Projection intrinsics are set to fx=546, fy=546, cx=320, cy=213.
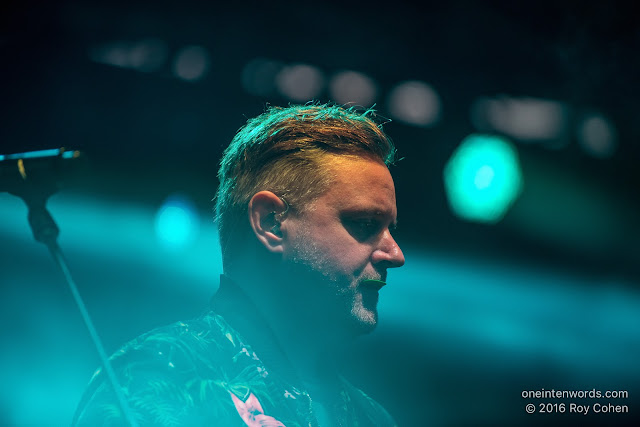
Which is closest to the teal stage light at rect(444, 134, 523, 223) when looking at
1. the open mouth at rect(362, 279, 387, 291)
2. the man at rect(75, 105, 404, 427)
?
the man at rect(75, 105, 404, 427)

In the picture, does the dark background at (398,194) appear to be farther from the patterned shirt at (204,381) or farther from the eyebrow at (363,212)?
the eyebrow at (363,212)

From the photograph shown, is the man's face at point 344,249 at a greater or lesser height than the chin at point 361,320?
greater

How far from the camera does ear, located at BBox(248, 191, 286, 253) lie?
1.60 m

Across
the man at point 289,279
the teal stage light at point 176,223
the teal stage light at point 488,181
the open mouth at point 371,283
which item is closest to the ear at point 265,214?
the man at point 289,279

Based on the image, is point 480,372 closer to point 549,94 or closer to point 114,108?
point 549,94

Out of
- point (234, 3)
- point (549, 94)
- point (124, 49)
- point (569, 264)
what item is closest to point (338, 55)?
point (234, 3)

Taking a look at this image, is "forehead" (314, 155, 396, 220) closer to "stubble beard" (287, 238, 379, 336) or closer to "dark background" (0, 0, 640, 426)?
"stubble beard" (287, 238, 379, 336)

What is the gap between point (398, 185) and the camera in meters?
2.97

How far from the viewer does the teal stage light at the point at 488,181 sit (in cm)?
314

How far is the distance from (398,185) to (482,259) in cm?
68

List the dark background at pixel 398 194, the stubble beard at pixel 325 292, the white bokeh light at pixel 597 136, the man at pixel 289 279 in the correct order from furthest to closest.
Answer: the white bokeh light at pixel 597 136
the dark background at pixel 398 194
the stubble beard at pixel 325 292
the man at pixel 289 279

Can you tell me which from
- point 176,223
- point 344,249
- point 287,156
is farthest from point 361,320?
point 176,223

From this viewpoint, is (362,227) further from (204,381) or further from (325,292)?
(204,381)

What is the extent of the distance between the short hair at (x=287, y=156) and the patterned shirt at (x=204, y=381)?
207mm
